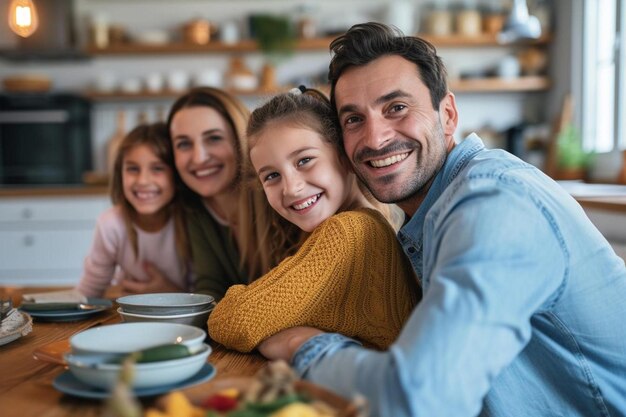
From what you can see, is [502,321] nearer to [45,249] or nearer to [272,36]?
[45,249]

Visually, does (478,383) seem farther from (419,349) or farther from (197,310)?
(197,310)

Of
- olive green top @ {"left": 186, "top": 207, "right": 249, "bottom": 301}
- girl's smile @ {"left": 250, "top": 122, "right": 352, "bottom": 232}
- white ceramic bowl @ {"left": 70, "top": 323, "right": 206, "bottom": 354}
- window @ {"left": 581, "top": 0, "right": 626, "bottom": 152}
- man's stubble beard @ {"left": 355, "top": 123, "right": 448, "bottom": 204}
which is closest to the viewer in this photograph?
white ceramic bowl @ {"left": 70, "top": 323, "right": 206, "bottom": 354}

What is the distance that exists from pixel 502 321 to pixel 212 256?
138 cm

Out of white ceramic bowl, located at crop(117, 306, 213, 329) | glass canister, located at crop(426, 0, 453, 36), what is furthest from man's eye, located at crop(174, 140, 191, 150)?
glass canister, located at crop(426, 0, 453, 36)

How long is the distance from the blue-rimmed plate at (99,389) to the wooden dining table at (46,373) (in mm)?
15

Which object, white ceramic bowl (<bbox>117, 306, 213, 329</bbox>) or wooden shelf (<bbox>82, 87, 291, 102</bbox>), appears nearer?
white ceramic bowl (<bbox>117, 306, 213, 329</bbox>)

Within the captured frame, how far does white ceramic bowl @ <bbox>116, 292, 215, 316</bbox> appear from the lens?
50.4 inches

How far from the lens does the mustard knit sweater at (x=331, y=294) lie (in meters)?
1.16

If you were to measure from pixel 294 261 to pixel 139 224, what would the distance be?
4.27 feet

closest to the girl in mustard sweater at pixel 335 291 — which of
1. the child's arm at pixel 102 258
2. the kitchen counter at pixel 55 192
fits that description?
the child's arm at pixel 102 258

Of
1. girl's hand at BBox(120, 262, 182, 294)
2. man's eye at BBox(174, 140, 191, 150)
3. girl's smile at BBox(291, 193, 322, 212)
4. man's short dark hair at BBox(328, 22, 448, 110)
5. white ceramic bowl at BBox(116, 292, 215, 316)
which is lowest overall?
girl's hand at BBox(120, 262, 182, 294)

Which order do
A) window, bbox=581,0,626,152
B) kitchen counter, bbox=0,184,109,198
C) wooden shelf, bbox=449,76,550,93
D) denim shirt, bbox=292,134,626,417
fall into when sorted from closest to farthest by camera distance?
denim shirt, bbox=292,134,626,417
window, bbox=581,0,626,152
kitchen counter, bbox=0,184,109,198
wooden shelf, bbox=449,76,550,93

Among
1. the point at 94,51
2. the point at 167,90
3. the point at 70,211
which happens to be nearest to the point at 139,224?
the point at 70,211

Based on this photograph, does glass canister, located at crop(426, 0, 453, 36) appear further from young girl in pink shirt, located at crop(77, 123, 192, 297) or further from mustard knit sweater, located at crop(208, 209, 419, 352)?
mustard knit sweater, located at crop(208, 209, 419, 352)
